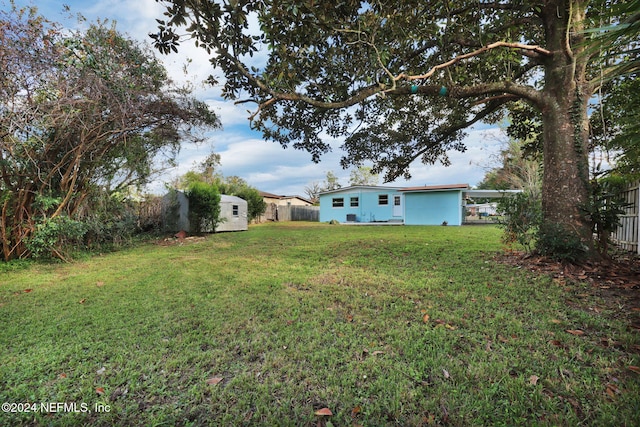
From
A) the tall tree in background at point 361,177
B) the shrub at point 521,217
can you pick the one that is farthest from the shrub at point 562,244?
the tall tree in background at point 361,177

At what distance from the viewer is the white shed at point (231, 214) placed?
47.4 ft

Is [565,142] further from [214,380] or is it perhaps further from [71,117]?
[71,117]

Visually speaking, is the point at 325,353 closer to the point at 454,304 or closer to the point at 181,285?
the point at 454,304

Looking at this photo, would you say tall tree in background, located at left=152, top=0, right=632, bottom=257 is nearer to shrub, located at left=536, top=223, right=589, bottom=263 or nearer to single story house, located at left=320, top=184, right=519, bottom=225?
shrub, located at left=536, top=223, right=589, bottom=263

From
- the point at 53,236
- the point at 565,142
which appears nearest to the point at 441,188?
the point at 565,142

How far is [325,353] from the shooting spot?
237cm

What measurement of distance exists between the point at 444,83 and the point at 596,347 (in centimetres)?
446

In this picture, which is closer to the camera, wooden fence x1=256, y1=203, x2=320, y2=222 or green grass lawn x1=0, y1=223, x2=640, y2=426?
green grass lawn x1=0, y1=223, x2=640, y2=426

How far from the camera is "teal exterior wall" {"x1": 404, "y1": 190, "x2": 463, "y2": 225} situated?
18656mm

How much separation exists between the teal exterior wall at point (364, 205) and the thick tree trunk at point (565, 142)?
54.2 feet

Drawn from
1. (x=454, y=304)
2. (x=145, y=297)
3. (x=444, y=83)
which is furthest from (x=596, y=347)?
(x=145, y=297)

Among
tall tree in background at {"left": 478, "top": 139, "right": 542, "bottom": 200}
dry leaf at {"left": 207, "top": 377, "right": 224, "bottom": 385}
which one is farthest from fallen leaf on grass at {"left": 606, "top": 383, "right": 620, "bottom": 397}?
tall tree in background at {"left": 478, "top": 139, "right": 542, "bottom": 200}

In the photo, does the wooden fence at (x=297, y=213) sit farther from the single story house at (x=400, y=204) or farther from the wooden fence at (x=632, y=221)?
the wooden fence at (x=632, y=221)

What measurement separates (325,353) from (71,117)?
263 inches
